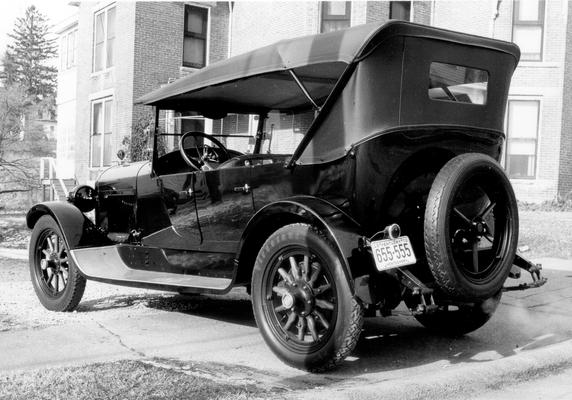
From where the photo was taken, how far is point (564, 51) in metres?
17.7

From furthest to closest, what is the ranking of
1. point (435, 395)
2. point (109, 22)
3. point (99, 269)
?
point (109, 22)
point (99, 269)
point (435, 395)

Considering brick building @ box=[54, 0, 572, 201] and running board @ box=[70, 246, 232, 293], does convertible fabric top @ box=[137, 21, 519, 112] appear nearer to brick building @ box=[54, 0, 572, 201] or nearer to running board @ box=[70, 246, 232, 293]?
running board @ box=[70, 246, 232, 293]

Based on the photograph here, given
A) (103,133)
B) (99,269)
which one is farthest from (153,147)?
(103,133)

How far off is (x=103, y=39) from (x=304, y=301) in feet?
66.8

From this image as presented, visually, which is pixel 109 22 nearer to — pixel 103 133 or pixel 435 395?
pixel 103 133

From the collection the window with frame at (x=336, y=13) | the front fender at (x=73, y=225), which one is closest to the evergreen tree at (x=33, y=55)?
the window with frame at (x=336, y=13)

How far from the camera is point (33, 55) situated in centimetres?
7369

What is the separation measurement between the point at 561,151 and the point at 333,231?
1516 centimetres

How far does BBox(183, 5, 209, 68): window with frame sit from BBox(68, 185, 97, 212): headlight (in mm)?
15052

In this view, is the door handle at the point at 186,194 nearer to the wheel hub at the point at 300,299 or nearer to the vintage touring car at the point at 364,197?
the vintage touring car at the point at 364,197

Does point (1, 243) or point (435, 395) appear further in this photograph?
point (1, 243)

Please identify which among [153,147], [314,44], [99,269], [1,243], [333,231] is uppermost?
[314,44]

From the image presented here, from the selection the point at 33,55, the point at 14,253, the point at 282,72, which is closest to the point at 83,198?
the point at 282,72

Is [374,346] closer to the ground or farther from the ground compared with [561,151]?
closer to the ground
